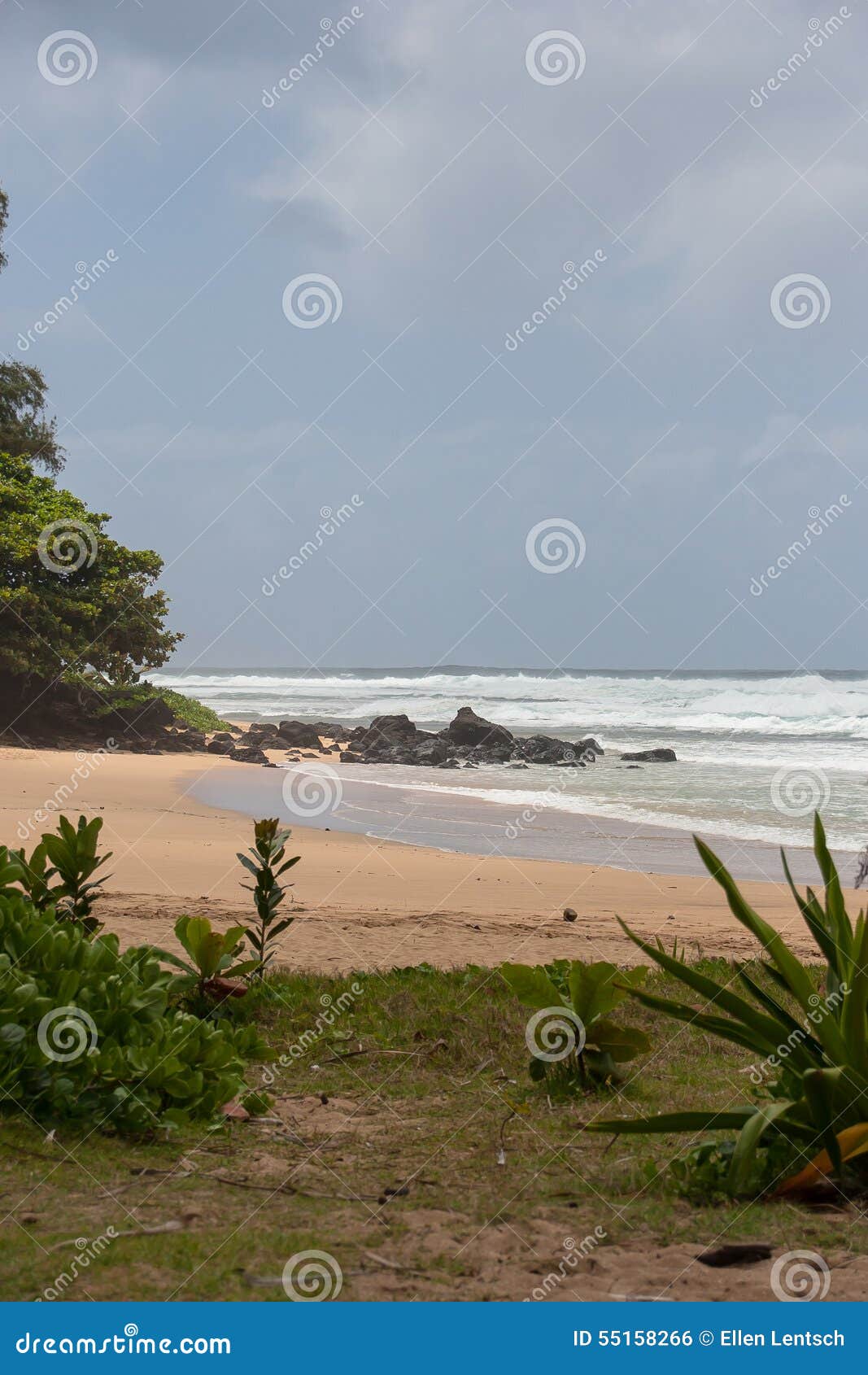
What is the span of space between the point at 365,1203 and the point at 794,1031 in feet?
5.15

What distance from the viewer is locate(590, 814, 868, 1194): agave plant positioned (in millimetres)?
3416

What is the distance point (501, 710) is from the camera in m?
46.9

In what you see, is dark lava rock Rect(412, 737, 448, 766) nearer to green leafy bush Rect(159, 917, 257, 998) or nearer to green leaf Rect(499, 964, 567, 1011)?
green leafy bush Rect(159, 917, 257, 998)

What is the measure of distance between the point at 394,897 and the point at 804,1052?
20.5 ft

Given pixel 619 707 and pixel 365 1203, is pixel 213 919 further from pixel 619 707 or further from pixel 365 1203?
pixel 619 707

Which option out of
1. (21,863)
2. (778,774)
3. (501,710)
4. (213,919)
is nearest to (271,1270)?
(21,863)

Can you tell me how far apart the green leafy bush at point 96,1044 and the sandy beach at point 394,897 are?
2.70 m

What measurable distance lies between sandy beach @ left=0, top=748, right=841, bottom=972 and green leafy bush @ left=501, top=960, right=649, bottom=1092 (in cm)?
249

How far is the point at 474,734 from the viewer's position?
27906 mm

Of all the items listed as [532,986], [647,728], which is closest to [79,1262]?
[532,986]
